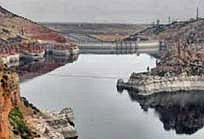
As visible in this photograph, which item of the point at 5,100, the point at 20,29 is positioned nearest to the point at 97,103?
the point at 5,100

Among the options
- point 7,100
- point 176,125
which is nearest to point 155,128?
point 176,125

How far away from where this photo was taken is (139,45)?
354ft

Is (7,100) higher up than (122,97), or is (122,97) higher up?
(7,100)

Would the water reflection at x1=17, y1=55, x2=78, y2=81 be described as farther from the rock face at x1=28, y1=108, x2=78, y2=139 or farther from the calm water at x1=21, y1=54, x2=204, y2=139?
the rock face at x1=28, y1=108, x2=78, y2=139

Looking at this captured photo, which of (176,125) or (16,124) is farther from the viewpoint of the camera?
(176,125)

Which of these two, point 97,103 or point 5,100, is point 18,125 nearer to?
point 5,100

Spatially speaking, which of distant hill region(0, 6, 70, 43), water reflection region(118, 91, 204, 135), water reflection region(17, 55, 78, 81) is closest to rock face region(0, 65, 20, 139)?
water reflection region(118, 91, 204, 135)

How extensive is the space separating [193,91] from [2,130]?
A: 33.4 m

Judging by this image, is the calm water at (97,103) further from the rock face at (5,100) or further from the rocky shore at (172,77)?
the rock face at (5,100)

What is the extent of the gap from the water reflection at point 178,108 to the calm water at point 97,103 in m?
0.37

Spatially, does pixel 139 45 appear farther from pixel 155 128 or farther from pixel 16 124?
pixel 16 124

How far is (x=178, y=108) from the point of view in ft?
134

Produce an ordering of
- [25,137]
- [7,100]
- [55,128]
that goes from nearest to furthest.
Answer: [7,100] → [25,137] → [55,128]

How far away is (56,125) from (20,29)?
6370cm
